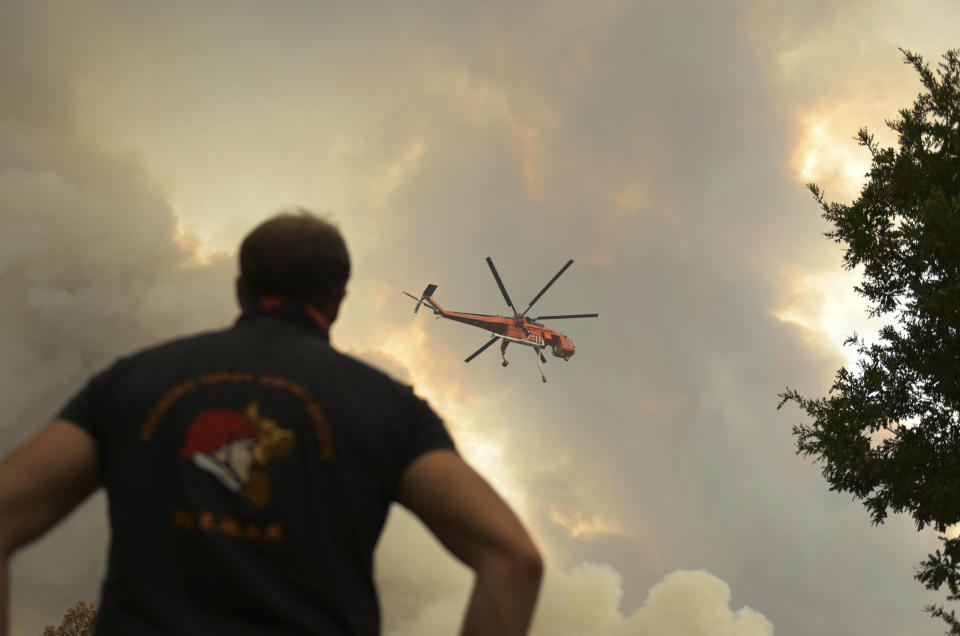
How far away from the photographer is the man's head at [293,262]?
245 centimetres

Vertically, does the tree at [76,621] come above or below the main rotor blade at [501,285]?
below

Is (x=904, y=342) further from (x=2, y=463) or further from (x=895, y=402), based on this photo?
(x=2, y=463)

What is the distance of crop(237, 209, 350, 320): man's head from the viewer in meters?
2.45

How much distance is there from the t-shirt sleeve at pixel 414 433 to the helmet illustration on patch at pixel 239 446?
32 centimetres

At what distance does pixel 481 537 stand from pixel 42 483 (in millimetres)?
1226

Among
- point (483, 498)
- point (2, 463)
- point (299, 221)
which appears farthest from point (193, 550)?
point (299, 221)

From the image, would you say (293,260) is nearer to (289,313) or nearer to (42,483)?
(289,313)

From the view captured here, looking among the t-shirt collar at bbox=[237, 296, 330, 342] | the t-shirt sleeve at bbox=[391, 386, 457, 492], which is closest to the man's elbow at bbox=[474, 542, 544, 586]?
the t-shirt sleeve at bbox=[391, 386, 457, 492]

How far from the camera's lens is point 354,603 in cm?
208

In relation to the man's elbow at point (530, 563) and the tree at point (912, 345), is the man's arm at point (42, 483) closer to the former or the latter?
the man's elbow at point (530, 563)

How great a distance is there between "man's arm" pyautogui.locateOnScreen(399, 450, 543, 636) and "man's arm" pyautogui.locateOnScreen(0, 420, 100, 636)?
0.94 meters

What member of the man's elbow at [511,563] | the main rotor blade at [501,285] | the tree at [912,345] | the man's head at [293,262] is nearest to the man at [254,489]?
the man's elbow at [511,563]

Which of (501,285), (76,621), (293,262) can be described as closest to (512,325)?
(501,285)

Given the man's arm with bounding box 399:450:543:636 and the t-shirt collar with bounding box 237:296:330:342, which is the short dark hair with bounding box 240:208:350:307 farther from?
the man's arm with bounding box 399:450:543:636
